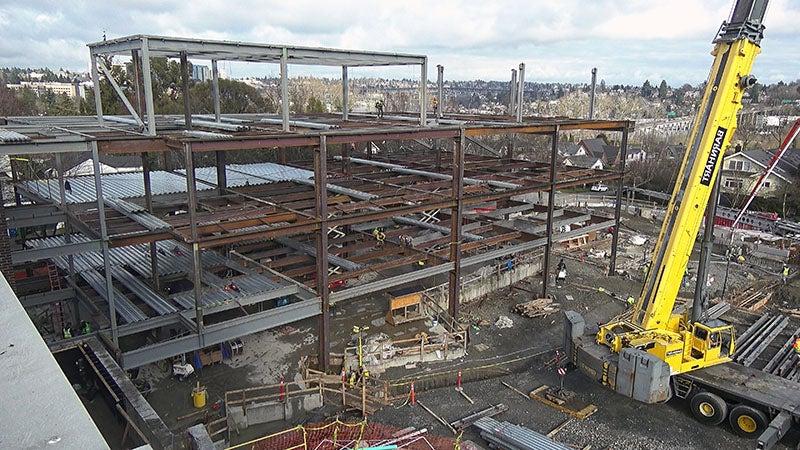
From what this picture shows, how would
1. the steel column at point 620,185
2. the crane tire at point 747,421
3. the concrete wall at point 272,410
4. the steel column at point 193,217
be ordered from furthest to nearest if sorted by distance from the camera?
1. the steel column at point 620,185
2. the concrete wall at point 272,410
3. the crane tire at point 747,421
4. the steel column at point 193,217

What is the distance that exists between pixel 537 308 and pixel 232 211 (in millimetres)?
13825

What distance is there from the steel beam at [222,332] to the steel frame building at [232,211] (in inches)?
1.4

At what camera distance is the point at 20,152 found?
12.2m

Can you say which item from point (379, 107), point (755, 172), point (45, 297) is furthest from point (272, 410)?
point (755, 172)

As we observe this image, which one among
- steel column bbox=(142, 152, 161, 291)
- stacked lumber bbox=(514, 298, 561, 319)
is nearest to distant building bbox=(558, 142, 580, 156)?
stacked lumber bbox=(514, 298, 561, 319)

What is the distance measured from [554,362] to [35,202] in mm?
A: 19683

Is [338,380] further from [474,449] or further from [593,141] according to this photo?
[593,141]

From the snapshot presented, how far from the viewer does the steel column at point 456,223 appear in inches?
785

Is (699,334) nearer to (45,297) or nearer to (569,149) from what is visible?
(45,297)

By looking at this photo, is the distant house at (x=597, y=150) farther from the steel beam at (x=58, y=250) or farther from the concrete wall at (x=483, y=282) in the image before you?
the steel beam at (x=58, y=250)

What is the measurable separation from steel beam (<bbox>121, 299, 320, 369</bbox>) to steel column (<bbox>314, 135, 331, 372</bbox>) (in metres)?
0.35

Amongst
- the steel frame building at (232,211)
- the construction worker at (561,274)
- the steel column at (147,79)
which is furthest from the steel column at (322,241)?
the construction worker at (561,274)

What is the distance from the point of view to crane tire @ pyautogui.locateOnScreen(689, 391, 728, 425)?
14.7 meters

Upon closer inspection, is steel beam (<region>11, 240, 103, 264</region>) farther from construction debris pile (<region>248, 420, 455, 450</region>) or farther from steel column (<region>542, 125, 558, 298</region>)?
steel column (<region>542, 125, 558, 298</region>)
